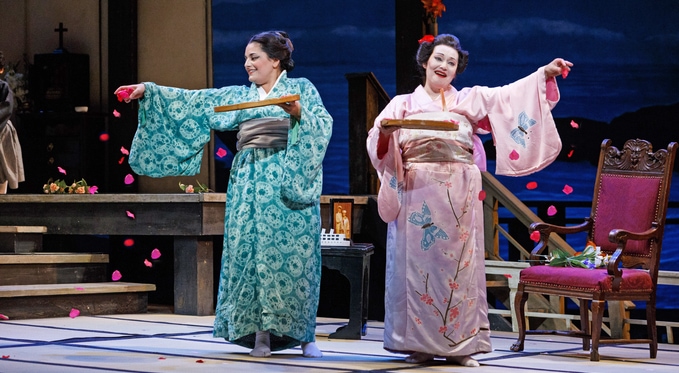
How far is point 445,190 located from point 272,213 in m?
0.75

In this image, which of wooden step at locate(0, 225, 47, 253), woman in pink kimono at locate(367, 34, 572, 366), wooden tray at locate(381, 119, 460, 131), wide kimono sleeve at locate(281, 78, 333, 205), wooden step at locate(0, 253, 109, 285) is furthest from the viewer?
wooden step at locate(0, 225, 47, 253)

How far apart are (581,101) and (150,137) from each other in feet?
18.6

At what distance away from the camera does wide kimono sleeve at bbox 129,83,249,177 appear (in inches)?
197

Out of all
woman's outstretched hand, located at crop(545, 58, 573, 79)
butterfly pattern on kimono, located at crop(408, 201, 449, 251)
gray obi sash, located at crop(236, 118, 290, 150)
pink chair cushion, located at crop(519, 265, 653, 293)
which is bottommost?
pink chair cushion, located at crop(519, 265, 653, 293)

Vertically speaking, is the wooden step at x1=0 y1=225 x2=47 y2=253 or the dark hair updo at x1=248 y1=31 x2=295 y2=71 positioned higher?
the dark hair updo at x1=248 y1=31 x2=295 y2=71

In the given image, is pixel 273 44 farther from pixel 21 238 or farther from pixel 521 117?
pixel 21 238

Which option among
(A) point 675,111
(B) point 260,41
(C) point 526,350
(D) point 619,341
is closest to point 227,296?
(B) point 260,41

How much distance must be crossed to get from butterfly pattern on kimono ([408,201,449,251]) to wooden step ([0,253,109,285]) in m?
3.39

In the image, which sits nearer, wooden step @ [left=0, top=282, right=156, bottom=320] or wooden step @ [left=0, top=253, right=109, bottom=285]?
wooden step @ [left=0, top=282, right=156, bottom=320]

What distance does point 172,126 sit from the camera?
16.5ft

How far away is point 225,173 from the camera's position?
9.78 meters

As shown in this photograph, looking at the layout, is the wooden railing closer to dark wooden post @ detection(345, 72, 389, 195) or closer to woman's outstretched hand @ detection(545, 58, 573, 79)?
dark wooden post @ detection(345, 72, 389, 195)

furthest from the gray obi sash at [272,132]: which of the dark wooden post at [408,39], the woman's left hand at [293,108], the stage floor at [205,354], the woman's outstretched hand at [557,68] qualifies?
the dark wooden post at [408,39]

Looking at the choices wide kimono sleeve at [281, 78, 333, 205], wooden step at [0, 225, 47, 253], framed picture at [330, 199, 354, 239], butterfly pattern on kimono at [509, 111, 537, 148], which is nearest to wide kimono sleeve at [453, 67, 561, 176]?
butterfly pattern on kimono at [509, 111, 537, 148]
